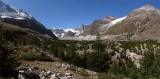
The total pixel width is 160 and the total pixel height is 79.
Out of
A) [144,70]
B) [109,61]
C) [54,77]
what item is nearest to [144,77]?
[144,70]

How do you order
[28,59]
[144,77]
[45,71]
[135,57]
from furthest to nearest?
[135,57], [144,77], [28,59], [45,71]

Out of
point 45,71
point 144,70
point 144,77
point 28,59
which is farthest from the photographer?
point 144,70

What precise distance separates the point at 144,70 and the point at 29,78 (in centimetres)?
8747

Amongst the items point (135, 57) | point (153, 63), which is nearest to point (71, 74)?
point (153, 63)

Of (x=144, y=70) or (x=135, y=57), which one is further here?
(x=135, y=57)

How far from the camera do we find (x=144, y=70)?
10381 centimetres

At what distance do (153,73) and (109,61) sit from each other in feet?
79.6

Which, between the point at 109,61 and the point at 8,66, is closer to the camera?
the point at 8,66

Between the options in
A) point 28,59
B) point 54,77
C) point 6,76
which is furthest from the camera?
point 28,59

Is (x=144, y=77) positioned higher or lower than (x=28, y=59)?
lower

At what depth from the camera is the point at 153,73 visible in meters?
106

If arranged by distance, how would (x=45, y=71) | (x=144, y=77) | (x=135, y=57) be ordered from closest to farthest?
(x=45, y=71)
(x=144, y=77)
(x=135, y=57)

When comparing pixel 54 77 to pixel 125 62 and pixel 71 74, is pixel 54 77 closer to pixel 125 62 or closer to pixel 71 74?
pixel 71 74

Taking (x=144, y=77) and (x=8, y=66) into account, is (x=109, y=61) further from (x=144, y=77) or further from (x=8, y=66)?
(x=8, y=66)
